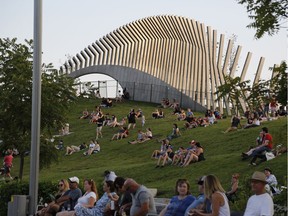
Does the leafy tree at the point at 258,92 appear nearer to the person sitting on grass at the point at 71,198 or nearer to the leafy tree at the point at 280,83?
the leafy tree at the point at 280,83

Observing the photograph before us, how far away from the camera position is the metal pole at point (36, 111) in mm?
16344

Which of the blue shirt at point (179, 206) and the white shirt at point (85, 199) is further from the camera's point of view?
the white shirt at point (85, 199)

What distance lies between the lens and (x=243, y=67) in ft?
189

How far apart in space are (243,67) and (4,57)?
93.1 feet

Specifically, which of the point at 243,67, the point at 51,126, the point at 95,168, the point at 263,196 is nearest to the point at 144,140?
the point at 95,168

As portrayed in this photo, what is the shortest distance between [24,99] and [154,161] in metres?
6.14

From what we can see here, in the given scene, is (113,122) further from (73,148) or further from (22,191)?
(22,191)

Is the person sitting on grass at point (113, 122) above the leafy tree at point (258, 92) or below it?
below

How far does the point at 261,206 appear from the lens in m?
10.9

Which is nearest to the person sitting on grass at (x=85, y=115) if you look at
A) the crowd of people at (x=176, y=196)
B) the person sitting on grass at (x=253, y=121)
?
the person sitting on grass at (x=253, y=121)

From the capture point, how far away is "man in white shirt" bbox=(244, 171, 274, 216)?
10.8 meters

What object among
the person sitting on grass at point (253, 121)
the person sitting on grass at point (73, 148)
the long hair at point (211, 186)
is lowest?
the person sitting on grass at point (73, 148)

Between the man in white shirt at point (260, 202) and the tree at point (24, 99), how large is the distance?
2082 cm

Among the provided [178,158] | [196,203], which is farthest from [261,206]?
[178,158]
